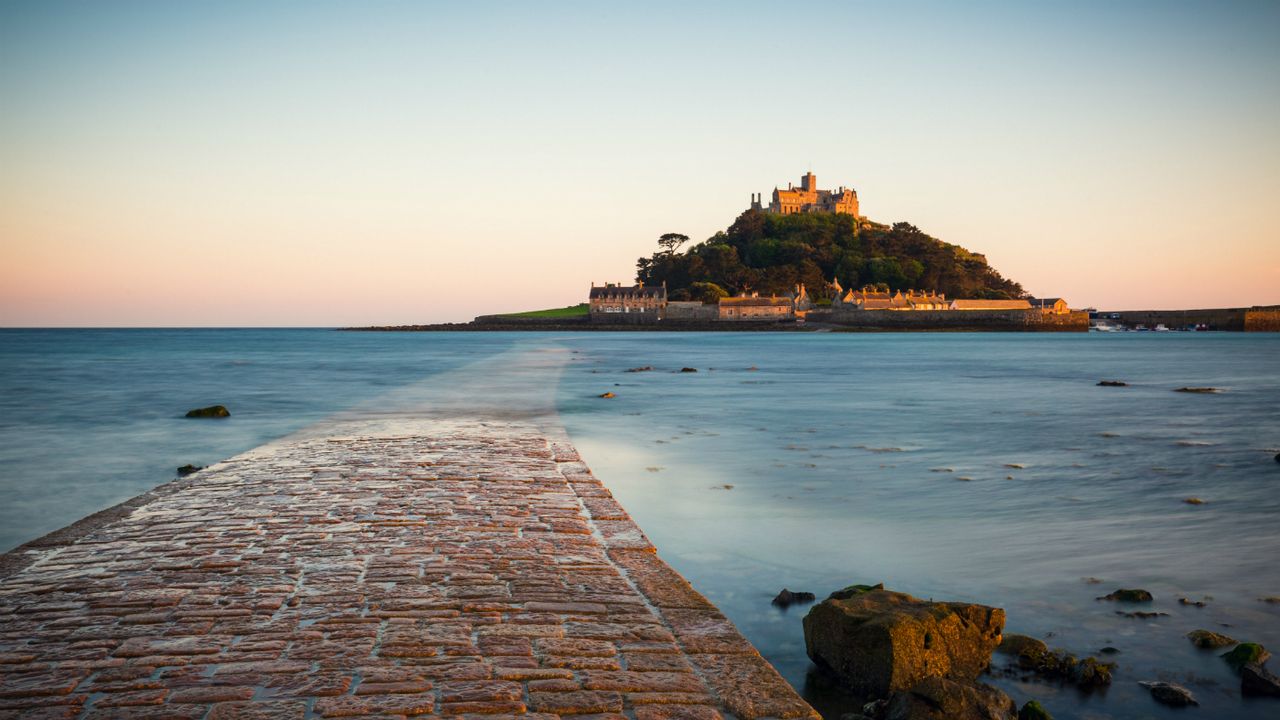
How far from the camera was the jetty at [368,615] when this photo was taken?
401 cm

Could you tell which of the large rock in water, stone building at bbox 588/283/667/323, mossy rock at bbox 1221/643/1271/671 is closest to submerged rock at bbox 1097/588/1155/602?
mossy rock at bbox 1221/643/1271/671

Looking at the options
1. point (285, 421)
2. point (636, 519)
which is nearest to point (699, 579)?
point (636, 519)

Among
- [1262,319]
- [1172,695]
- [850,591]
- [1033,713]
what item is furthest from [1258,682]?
[1262,319]

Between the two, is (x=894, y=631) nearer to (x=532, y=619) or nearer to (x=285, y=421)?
(x=532, y=619)

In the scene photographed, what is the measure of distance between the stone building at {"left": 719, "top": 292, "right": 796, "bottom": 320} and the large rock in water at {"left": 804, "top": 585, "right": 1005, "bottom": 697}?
134424 millimetres

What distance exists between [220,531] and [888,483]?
8.82 metres

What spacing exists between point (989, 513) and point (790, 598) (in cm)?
461

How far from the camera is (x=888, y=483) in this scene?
480 inches

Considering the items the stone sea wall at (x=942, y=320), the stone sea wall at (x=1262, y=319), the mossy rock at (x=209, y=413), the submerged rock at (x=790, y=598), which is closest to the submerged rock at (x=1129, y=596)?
the submerged rock at (x=790, y=598)

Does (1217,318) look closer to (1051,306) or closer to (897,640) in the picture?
(1051,306)

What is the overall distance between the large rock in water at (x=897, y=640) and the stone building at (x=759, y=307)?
13442 cm

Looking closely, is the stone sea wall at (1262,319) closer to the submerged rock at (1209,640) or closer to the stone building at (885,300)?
the stone building at (885,300)

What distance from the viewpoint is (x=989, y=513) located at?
1027 centimetres

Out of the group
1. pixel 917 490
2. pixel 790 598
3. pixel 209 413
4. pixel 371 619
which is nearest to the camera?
pixel 371 619
